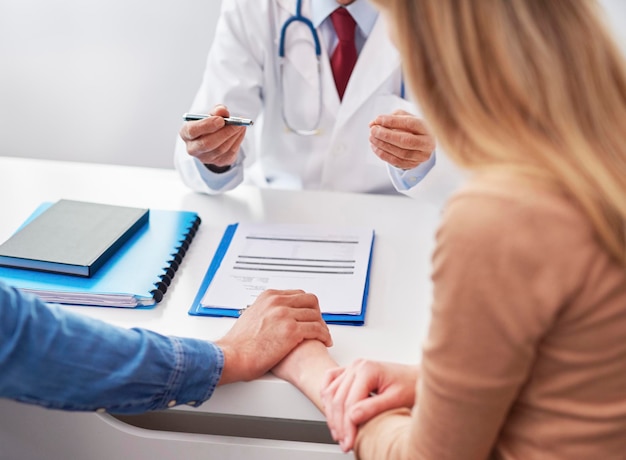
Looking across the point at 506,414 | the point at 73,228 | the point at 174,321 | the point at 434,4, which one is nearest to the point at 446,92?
the point at 434,4

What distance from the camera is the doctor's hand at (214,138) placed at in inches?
51.8

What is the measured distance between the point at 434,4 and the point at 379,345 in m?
0.49

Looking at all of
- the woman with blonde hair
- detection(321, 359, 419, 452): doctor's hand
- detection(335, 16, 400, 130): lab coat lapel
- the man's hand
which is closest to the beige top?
the woman with blonde hair

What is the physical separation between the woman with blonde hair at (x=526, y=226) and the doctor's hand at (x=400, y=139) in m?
0.56

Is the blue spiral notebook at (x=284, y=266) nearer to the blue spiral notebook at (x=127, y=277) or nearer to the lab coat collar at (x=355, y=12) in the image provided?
the blue spiral notebook at (x=127, y=277)

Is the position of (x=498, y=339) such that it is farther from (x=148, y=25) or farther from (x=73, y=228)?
(x=148, y=25)

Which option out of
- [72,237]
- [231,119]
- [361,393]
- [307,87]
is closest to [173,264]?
[72,237]

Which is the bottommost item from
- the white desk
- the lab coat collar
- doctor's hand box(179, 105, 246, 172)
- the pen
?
the white desk

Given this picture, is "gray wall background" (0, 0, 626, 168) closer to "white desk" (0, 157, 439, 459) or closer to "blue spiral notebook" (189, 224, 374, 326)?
"white desk" (0, 157, 439, 459)

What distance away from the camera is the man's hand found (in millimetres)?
961

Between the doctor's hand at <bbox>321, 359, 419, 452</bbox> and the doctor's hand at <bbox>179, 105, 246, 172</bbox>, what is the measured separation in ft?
1.82

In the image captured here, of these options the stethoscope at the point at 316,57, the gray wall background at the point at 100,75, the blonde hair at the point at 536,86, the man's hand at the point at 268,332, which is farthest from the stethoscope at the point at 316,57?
the blonde hair at the point at 536,86

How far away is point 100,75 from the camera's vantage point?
204 cm

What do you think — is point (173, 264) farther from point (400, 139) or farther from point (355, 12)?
point (355, 12)
